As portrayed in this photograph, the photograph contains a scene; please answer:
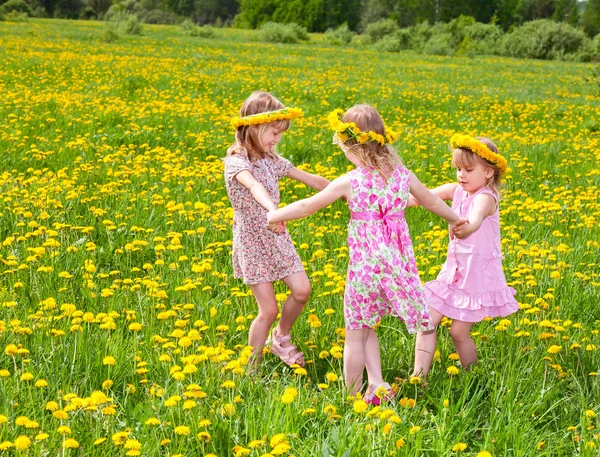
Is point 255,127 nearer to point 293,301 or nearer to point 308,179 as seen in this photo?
point 308,179

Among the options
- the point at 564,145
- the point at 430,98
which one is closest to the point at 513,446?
the point at 564,145

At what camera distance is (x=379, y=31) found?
4094 centimetres

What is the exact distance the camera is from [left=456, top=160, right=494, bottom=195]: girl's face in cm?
365

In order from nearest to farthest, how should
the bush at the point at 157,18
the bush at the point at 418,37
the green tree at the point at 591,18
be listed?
1. the bush at the point at 418,37
2. the bush at the point at 157,18
3. the green tree at the point at 591,18

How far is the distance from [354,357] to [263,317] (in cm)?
59

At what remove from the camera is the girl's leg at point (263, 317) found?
145 inches

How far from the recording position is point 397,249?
3271 millimetres

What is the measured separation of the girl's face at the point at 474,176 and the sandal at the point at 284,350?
3.88 ft

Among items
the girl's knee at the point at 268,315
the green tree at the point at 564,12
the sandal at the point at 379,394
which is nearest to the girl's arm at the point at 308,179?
the girl's knee at the point at 268,315

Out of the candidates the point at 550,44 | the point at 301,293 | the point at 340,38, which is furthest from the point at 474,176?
the point at 340,38

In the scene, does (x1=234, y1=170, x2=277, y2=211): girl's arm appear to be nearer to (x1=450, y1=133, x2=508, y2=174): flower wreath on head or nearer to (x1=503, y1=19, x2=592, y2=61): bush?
(x1=450, y1=133, x2=508, y2=174): flower wreath on head

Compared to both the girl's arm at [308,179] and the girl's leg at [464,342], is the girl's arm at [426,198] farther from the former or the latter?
the girl's arm at [308,179]

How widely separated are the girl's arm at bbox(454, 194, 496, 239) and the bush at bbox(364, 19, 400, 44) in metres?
37.7

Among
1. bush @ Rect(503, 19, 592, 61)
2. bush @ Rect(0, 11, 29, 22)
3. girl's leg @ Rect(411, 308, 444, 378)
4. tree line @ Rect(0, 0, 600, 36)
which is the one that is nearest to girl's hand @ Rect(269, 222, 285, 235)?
girl's leg @ Rect(411, 308, 444, 378)
